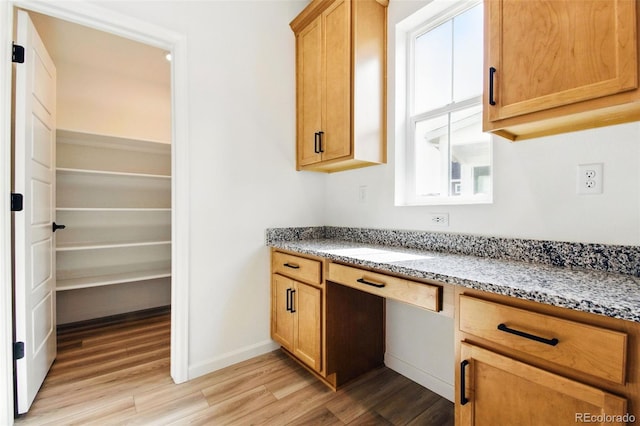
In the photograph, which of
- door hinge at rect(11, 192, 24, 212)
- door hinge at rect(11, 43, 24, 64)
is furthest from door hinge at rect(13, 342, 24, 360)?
door hinge at rect(11, 43, 24, 64)

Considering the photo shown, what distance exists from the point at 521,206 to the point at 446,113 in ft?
2.44

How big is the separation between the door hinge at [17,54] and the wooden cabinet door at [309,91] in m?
1.59

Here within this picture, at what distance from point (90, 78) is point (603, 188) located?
3.94 meters

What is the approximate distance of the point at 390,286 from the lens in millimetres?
1324

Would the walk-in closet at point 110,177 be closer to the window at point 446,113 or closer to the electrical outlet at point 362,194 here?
the electrical outlet at point 362,194

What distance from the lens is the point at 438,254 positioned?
Answer: 1.59 m

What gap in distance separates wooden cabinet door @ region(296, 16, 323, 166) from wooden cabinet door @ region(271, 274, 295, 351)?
2.98 feet

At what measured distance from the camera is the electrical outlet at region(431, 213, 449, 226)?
5.46 ft

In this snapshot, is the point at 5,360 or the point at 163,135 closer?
the point at 5,360

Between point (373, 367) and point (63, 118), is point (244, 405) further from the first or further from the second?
point (63, 118)

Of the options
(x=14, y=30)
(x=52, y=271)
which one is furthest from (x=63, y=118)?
(x=52, y=271)

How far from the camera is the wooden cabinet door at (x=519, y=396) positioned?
778mm

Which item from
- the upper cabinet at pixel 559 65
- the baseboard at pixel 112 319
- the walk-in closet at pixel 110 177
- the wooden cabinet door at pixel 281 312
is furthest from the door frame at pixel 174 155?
the upper cabinet at pixel 559 65

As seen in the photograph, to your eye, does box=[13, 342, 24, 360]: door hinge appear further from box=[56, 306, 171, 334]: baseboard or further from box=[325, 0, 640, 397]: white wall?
box=[325, 0, 640, 397]: white wall
